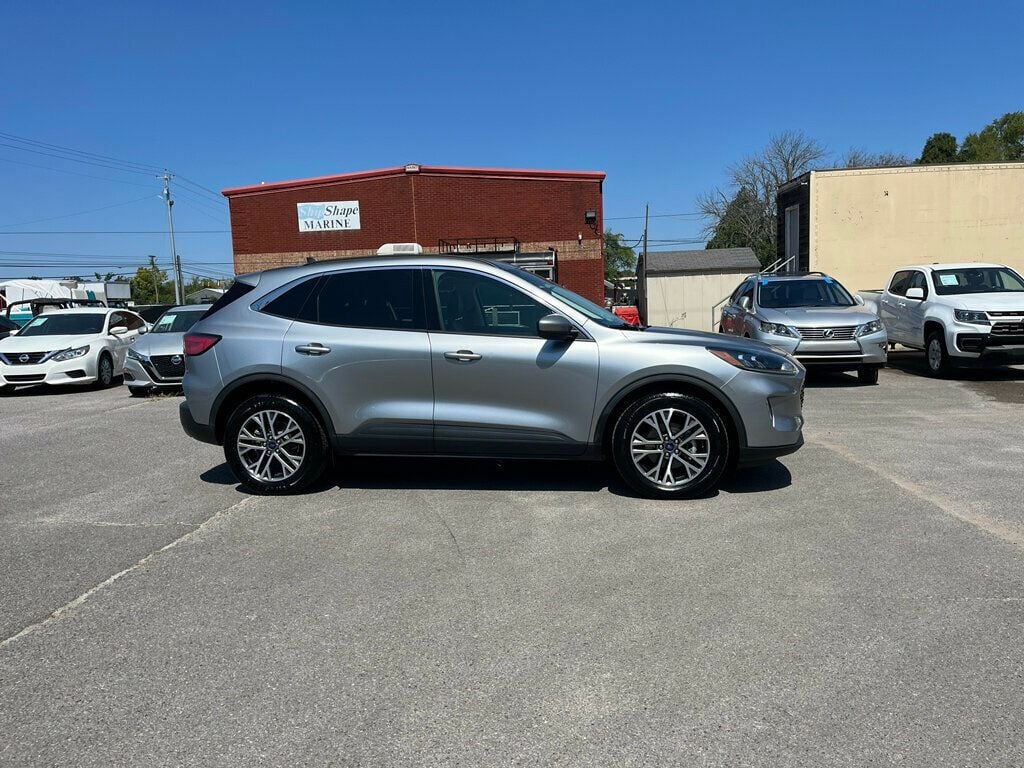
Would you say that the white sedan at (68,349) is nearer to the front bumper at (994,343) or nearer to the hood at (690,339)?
the hood at (690,339)

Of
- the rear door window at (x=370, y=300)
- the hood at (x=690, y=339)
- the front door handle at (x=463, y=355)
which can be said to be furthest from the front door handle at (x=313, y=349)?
the hood at (x=690, y=339)

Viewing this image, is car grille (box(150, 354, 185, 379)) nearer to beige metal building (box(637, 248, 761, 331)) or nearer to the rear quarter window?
the rear quarter window

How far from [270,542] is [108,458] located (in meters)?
3.76

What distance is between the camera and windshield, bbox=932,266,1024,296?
1273 cm

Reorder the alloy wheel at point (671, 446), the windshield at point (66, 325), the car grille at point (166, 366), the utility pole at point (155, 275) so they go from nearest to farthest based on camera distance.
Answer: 1. the alloy wheel at point (671, 446)
2. the car grille at point (166, 366)
3. the windshield at point (66, 325)
4. the utility pole at point (155, 275)

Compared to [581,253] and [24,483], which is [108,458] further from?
[581,253]

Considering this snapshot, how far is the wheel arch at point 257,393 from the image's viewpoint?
19.1 feet

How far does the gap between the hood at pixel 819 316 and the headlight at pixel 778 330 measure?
51 millimetres

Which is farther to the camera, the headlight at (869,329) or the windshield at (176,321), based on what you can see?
the windshield at (176,321)

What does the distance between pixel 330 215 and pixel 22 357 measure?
55.4ft

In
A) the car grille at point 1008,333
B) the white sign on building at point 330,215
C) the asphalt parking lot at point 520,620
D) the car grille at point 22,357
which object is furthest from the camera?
the white sign on building at point 330,215

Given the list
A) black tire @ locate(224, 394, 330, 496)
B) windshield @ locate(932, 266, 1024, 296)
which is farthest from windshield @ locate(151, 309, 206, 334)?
windshield @ locate(932, 266, 1024, 296)

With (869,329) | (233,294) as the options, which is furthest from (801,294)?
(233,294)

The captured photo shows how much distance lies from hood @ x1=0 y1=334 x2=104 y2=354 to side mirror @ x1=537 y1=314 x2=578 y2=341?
1189 cm
